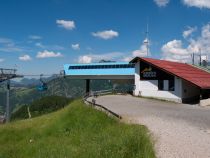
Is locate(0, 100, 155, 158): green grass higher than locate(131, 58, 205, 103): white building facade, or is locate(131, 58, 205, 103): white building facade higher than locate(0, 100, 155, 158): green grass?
locate(131, 58, 205, 103): white building facade

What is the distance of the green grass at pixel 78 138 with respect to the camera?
14750 mm

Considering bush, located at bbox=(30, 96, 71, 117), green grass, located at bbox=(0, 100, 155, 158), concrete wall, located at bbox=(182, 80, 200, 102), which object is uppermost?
concrete wall, located at bbox=(182, 80, 200, 102)

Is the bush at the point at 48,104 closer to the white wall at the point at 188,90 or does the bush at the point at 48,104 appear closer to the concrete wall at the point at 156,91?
the concrete wall at the point at 156,91

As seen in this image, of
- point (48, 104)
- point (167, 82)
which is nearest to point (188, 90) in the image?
point (167, 82)

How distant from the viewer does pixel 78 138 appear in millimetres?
20750

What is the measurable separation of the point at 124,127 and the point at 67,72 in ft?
153

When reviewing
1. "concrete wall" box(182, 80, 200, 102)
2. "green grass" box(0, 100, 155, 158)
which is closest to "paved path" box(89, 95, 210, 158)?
"green grass" box(0, 100, 155, 158)

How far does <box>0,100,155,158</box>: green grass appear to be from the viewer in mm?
14750

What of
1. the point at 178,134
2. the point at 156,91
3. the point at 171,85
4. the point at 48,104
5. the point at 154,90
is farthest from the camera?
the point at 48,104

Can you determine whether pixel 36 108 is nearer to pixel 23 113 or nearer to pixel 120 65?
pixel 23 113

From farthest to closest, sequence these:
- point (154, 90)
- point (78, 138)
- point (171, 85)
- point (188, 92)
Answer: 1. point (154, 90)
2. point (188, 92)
3. point (171, 85)
4. point (78, 138)

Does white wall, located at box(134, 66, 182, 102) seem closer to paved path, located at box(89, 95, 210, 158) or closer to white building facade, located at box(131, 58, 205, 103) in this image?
white building facade, located at box(131, 58, 205, 103)

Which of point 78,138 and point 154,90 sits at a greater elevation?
point 154,90

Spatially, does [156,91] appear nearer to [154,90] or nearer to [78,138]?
[154,90]
